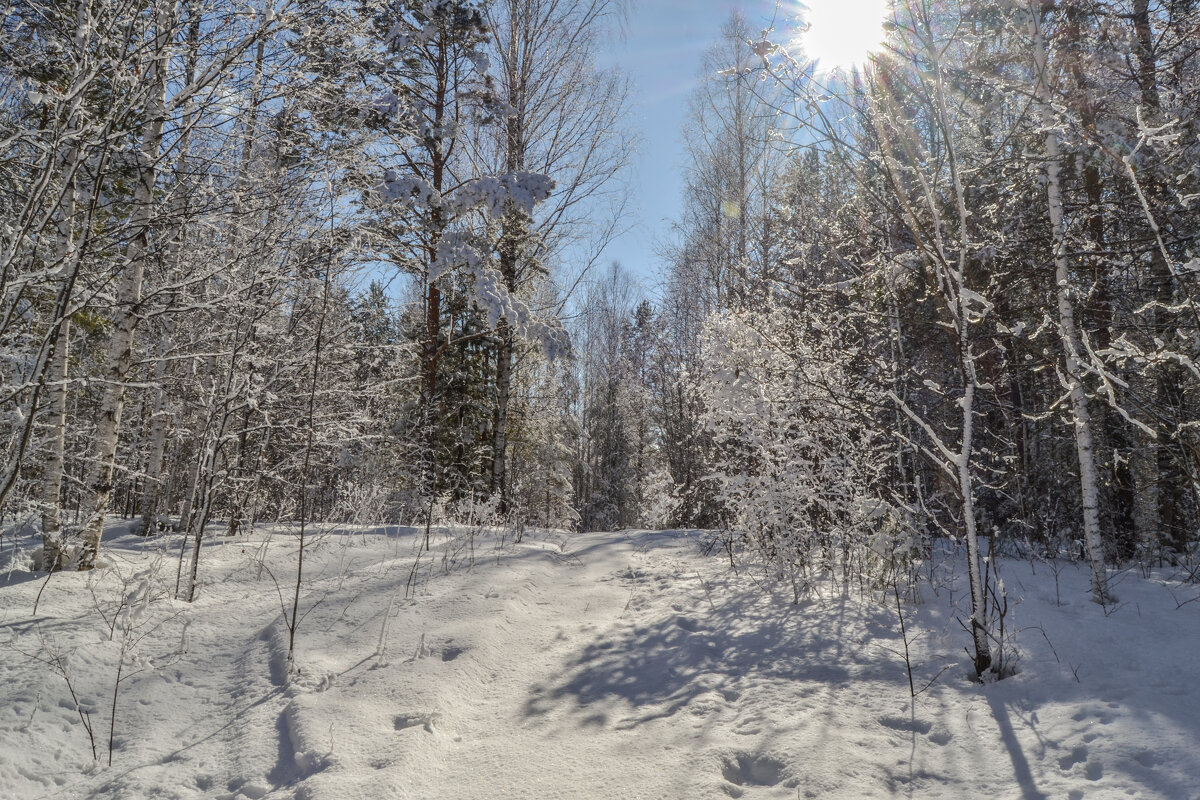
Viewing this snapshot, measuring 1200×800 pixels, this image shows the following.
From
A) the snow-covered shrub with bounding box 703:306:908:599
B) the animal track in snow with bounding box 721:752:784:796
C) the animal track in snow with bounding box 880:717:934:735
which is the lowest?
the animal track in snow with bounding box 721:752:784:796

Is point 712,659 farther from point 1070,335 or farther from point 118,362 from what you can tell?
point 118,362

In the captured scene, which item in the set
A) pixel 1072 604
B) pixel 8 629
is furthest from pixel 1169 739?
pixel 8 629

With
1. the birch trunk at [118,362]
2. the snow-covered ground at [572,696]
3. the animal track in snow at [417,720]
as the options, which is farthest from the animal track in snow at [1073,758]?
the birch trunk at [118,362]

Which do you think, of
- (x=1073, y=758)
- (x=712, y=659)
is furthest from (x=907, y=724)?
(x=712, y=659)

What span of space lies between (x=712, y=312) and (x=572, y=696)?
6.01m

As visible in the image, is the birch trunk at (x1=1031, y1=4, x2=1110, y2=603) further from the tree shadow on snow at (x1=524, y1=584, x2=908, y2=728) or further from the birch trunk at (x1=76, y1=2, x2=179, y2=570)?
the birch trunk at (x1=76, y1=2, x2=179, y2=570)

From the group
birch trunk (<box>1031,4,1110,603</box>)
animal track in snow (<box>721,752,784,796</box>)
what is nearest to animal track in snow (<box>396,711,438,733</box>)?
animal track in snow (<box>721,752,784,796</box>)

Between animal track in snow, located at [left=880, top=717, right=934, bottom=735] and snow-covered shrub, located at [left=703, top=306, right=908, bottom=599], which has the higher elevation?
snow-covered shrub, located at [left=703, top=306, right=908, bottom=599]

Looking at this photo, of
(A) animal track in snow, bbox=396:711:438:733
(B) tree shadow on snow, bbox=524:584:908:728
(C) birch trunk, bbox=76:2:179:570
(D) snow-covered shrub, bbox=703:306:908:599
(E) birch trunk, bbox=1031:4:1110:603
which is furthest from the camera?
(D) snow-covered shrub, bbox=703:306:908:599

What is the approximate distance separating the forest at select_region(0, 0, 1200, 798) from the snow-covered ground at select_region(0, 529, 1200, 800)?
0.24m

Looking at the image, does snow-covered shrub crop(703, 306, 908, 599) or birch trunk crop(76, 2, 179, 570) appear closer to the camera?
birch trunk crop(76, 2, 179, 570)

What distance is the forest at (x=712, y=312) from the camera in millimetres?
3605

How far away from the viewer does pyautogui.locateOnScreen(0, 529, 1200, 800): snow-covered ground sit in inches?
98.3

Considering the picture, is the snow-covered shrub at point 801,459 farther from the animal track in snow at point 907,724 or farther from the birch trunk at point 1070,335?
the animal track in snow at point 907,724
